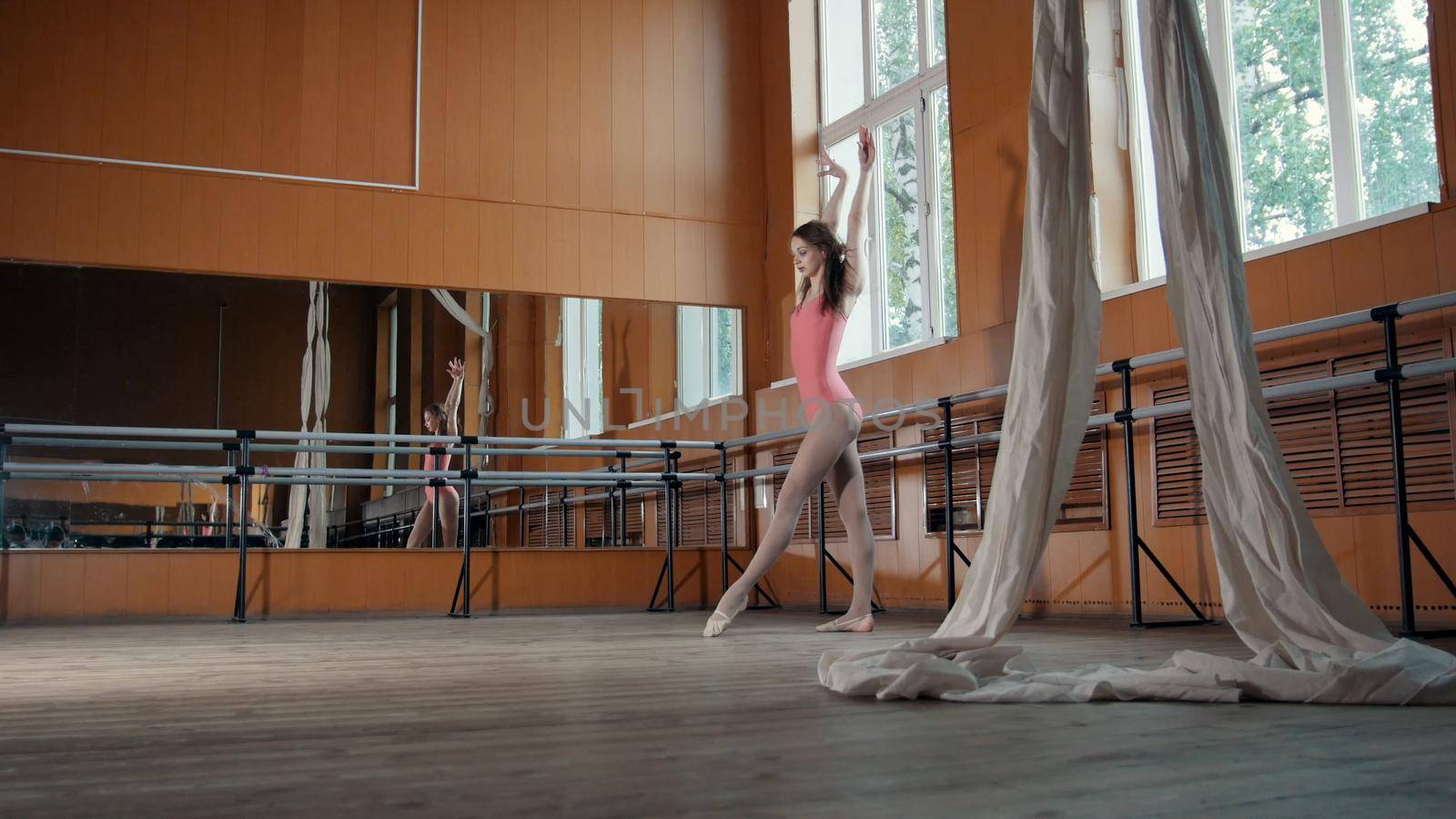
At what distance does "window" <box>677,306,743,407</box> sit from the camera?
22.2ft

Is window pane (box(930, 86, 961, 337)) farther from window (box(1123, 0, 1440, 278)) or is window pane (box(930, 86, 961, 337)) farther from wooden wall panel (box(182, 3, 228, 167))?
wooden wall panel (box(182, 3, 228, 167))

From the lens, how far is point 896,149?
21.1ft

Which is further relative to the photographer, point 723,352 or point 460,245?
point 723,352

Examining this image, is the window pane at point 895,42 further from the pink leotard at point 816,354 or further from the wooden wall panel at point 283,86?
the wooden wall panel at point 283,86

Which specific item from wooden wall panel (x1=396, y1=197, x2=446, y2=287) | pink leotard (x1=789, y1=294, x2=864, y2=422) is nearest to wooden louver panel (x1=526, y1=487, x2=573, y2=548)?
wooden wall panel (x1=396, y1=197, x2=446, y2=287)

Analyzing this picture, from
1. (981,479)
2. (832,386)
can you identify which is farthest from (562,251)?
(832,386)

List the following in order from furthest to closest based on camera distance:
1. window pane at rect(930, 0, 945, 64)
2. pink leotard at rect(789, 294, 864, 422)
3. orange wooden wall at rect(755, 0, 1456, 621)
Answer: window pane at rect(930, 0, 945, 64)
pink leotard at rect(789, 294, 864, 422)
orange wooden wall at rect(755, 0, 1456, 621)

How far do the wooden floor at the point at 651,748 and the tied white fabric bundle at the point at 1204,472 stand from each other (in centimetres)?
8

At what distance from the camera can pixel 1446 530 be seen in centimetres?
333

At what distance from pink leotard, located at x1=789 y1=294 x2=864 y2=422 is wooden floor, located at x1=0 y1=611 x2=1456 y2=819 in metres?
1.53

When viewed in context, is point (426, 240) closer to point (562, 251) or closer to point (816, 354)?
point (562, 251)

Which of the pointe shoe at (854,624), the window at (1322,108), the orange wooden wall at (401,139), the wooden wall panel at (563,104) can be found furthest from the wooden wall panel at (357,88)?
the window at (1322,108)

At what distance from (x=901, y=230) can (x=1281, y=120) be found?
2.37 meters

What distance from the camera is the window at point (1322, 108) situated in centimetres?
374
